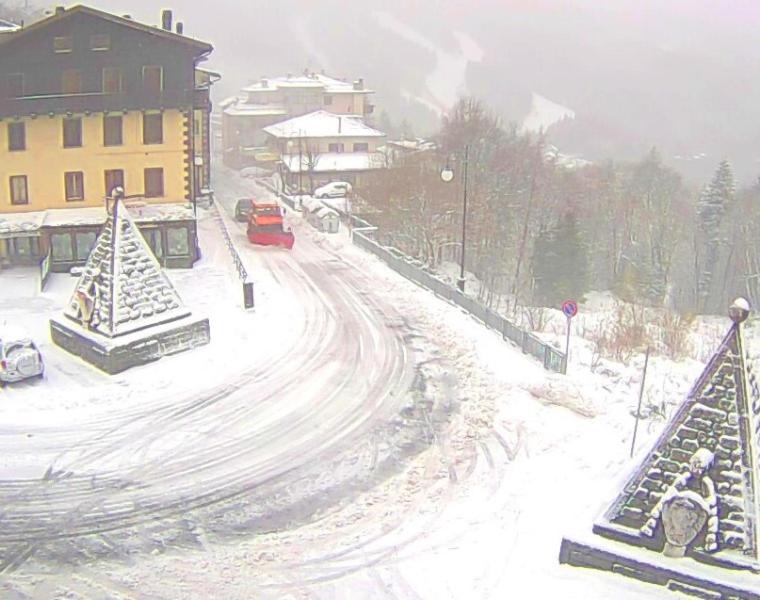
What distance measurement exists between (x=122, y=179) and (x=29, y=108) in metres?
4.24

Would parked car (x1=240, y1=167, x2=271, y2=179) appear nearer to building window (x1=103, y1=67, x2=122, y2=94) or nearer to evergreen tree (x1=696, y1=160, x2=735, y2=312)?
building window (x1=103, y1=67, x2=122, y2=94)

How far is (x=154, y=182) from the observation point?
34.5 m

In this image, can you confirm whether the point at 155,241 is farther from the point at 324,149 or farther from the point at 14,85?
the point at 324,149

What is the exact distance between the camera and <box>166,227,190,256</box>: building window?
33.5 m

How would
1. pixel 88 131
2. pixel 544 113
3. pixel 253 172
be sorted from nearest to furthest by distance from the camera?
pixel 88 131
pixel 253 172
pixel 544 113

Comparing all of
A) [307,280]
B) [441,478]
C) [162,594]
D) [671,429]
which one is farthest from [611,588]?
[307,280]

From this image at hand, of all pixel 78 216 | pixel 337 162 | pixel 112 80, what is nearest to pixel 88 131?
pixel 112 80

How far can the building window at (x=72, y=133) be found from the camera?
32.8 meters

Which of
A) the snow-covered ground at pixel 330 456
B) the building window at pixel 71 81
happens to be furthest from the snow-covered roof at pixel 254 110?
the snow-covered ground at pixel 330 456

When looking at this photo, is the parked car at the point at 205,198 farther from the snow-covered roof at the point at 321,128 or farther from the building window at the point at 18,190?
the snow-covered roof at the point at 321,128

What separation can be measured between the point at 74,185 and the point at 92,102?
131 inches

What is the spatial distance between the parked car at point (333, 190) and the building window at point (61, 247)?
77.0 ft

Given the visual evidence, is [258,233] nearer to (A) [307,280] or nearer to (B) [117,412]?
(A) [307,280]

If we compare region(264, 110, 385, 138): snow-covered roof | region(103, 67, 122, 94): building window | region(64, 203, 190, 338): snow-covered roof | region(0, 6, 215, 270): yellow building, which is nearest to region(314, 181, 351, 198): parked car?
region(264, 110, 385, 138): snow-covered roof
